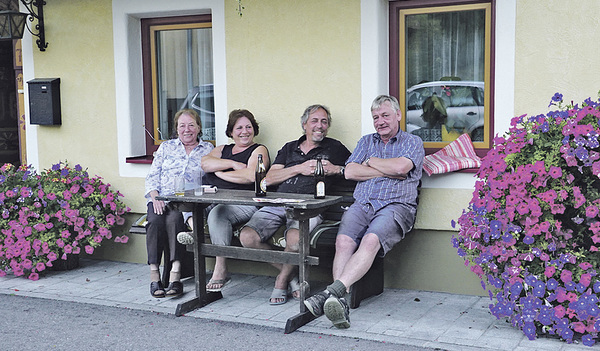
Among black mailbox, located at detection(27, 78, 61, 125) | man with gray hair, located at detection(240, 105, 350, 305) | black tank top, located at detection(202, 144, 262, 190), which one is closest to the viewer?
man with gray hair, located at detection(240, 105, 350, 305)

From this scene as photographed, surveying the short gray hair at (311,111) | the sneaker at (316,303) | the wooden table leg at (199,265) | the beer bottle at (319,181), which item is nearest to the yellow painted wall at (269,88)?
the short gray hair at (311,111)

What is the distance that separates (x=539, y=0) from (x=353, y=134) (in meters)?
1.63

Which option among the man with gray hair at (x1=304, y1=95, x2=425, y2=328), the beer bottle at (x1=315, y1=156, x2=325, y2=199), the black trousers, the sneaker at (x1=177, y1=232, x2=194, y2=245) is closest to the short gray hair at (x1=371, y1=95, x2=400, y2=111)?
the man with gray hair at (x1=304, y1=95, x2=425, y2=328)

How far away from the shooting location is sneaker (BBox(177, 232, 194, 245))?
538 cm

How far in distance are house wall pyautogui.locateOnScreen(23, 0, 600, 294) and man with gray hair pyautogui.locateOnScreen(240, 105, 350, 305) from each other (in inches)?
9.3

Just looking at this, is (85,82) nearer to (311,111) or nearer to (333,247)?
(311,111)

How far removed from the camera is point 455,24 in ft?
18.2

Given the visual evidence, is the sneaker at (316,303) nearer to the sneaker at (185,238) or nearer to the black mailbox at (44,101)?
the sneaker at (185,238)

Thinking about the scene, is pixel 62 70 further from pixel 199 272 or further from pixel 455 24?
pixel 455 24

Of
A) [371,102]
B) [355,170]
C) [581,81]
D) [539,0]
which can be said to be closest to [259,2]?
[371,102]

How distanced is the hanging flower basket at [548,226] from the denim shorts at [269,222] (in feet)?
4.38

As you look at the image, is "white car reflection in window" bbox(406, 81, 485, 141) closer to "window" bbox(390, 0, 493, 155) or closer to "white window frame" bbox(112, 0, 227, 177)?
"window" bbox(390, 0, 493, 155)

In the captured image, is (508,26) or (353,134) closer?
(508,26)

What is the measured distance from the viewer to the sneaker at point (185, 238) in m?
5.38
